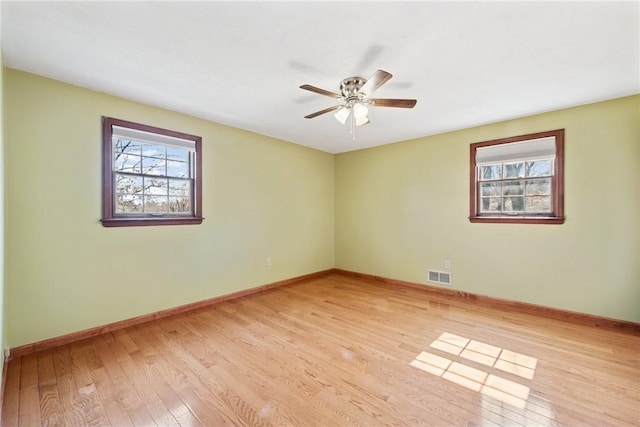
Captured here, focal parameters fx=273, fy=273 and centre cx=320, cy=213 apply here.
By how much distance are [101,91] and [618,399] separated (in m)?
4.98

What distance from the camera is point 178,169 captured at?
3416 mm

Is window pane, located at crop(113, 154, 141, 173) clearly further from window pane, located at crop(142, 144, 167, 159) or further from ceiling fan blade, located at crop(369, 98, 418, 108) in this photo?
ceiling fan blade, located at crop(369, 98, 418, 108)

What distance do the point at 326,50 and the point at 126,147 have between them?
244 centimetres

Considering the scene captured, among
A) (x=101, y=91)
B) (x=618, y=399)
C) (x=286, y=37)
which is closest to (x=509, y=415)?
(x=618, y=399)

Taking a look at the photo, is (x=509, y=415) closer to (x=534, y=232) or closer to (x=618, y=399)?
(x=618, y=399)

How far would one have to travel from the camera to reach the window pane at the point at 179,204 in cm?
338

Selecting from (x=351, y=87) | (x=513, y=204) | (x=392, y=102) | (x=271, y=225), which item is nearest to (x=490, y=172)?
(x=513, y=204)

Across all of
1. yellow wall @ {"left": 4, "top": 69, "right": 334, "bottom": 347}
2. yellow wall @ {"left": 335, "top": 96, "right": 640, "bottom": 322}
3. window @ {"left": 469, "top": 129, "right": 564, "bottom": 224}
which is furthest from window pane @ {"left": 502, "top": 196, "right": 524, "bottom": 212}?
yellow wall @ {"left": 4, "top": 69, "right": 334, "bottom": 347}

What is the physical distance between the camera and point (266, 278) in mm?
4387

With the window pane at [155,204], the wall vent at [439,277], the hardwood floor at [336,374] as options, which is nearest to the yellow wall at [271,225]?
the wall vent at [439,277]

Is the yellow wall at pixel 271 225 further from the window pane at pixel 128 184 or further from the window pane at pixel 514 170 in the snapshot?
the window pane at pixel 514 170

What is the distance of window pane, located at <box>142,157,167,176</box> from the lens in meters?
3.13

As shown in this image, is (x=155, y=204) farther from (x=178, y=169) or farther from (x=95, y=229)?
(x=95, y=229)

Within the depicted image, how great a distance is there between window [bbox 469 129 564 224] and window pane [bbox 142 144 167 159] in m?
4.09
